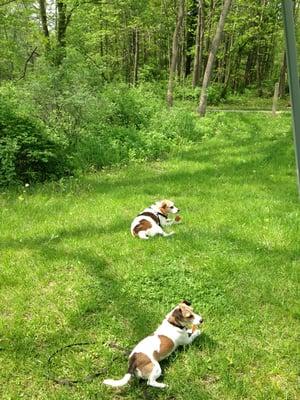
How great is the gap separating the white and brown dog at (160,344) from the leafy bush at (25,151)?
6376 millimetres

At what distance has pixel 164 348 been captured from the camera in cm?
389

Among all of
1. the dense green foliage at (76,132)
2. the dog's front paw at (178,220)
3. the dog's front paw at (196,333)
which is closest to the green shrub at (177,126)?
the dense green foliage at (76,132)

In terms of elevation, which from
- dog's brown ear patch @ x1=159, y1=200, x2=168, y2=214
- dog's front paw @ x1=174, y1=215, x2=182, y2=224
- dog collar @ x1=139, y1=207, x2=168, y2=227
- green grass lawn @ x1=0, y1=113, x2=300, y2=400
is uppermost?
dog's brown ear patch @ x1=159, y1=200, x2=168, y2=214

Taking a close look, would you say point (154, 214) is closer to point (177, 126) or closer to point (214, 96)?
point (177, 126)

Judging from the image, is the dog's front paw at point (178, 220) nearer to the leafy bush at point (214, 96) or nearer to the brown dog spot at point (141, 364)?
the brown dog spot at point (141, 364)

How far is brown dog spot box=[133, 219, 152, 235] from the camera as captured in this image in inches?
259

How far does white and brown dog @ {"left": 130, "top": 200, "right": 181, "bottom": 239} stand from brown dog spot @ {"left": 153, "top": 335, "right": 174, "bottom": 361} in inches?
104

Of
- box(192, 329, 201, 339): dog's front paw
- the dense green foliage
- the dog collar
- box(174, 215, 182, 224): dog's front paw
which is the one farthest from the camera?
the dense green foliage

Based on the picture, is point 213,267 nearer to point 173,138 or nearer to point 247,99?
point 173,138

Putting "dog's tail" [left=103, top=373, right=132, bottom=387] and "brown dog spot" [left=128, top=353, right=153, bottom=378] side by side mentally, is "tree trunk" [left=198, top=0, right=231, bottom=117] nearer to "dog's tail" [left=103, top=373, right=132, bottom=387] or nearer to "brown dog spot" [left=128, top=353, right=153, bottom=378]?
"brown dog spot" [left=128, top=353, right=153, bottom=378]

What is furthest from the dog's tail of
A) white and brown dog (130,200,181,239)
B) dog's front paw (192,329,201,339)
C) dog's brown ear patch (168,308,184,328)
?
white and brown dog (130,200,181,239)

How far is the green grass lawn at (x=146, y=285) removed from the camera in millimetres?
3875

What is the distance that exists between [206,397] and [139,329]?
1.09m

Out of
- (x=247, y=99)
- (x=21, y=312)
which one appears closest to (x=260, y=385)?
(x=21, y=312)
